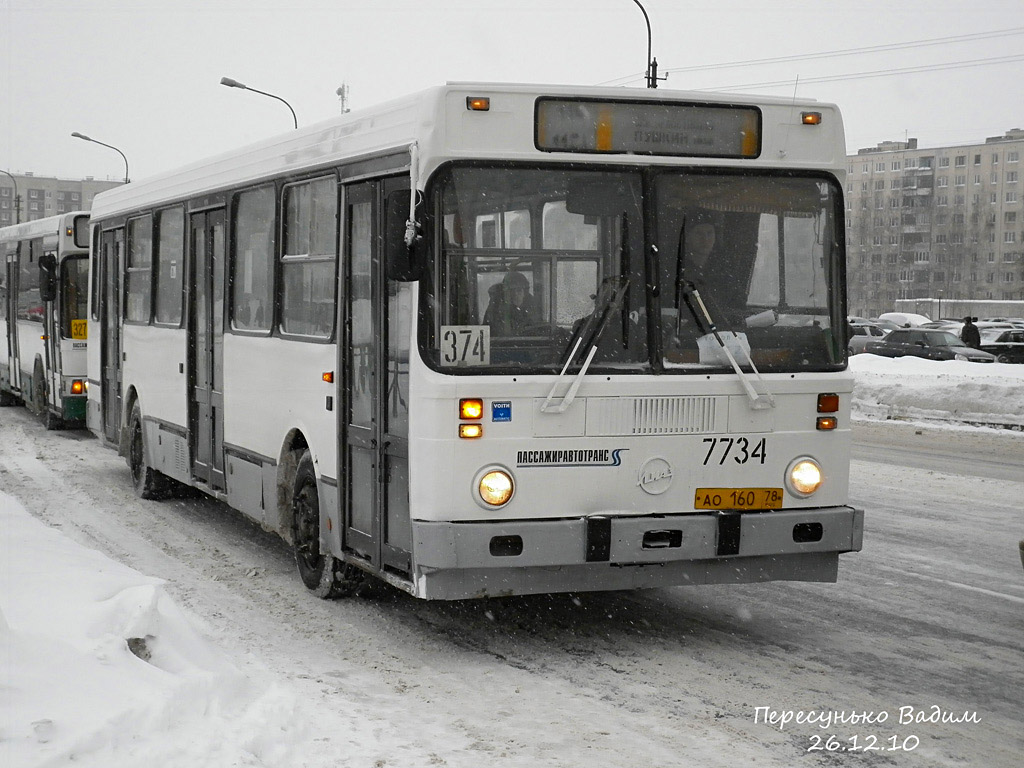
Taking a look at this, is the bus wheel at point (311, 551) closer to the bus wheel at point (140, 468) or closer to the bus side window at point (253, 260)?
the bus side window at point (253, 260)

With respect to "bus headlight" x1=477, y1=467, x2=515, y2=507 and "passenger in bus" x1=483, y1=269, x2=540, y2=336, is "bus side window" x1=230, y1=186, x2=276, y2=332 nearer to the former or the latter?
"passenger in bus" x1=483, y1=269, x2=540, y2=336

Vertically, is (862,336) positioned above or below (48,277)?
below

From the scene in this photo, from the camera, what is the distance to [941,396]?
81.0ft

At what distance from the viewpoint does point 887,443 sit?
67.1 feet

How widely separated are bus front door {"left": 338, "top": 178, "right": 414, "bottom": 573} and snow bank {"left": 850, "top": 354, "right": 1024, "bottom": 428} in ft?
57.3

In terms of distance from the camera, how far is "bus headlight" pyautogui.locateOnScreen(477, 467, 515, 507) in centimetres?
707

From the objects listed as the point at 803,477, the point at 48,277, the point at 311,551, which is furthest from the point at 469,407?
the point at 48,277

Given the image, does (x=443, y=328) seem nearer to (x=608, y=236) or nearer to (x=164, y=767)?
(x=608, y=236)

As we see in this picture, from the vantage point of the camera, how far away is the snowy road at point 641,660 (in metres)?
5.78

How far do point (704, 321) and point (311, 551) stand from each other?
329 centimetres

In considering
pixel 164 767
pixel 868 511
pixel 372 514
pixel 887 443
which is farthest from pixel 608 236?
pixel 887 443

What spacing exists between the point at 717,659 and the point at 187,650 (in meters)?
2.80

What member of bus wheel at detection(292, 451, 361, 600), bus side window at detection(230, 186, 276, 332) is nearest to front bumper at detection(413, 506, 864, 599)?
bus wheel at detection(292, 451, 361, 600)

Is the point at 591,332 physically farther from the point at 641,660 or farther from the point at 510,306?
the point at 641,660
